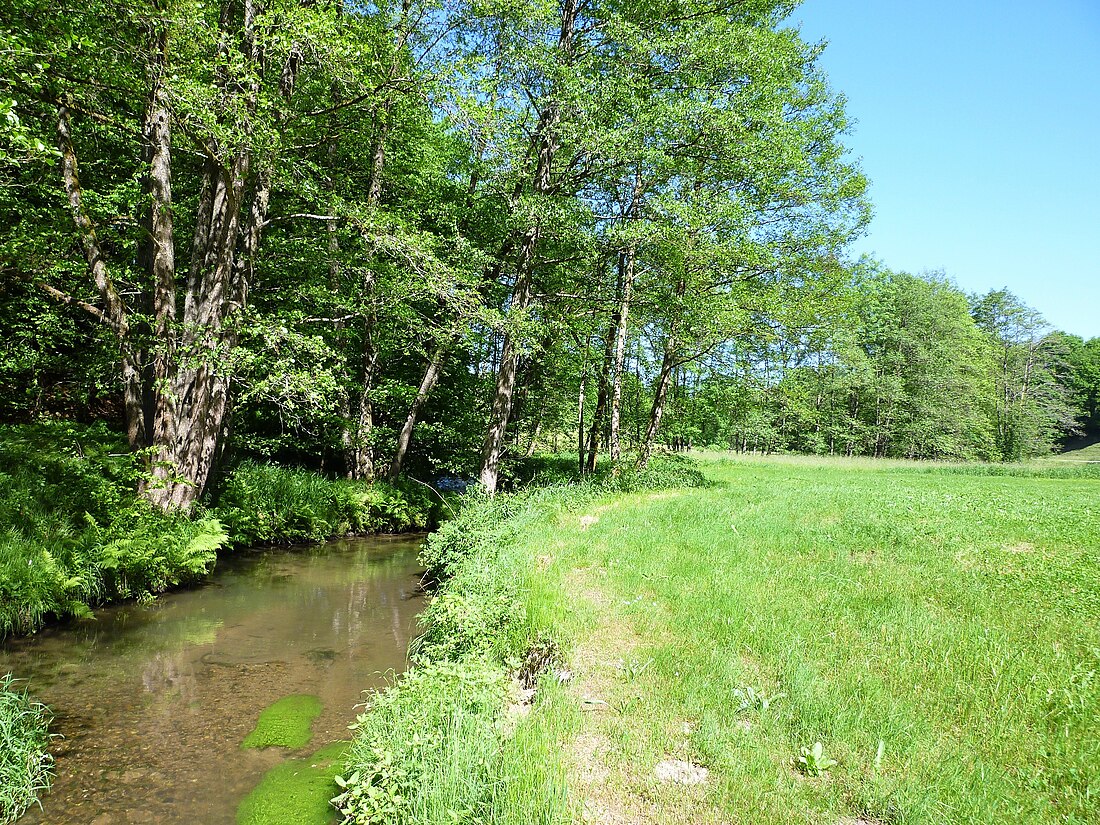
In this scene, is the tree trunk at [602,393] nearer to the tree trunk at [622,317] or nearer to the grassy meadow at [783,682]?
the tree trunk at [622,317]

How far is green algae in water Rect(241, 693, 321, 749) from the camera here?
5.23m

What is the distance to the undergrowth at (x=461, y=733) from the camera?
11.0 ft

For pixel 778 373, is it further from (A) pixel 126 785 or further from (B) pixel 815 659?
(A) pixel 126 785

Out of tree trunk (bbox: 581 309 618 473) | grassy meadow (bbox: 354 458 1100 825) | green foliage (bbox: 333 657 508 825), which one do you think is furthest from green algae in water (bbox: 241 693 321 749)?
tree trunk (bbox: 581 309 618 473)

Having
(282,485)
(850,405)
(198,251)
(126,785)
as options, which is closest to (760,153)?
(198,251)

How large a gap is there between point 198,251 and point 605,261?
11035 millimetres

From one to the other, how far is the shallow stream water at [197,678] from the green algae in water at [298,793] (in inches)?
4.9

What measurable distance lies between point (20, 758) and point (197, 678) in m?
2.15

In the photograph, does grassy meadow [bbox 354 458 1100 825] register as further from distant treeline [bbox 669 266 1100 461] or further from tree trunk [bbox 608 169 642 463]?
distant treeline [bbox 669 266 1100 461]

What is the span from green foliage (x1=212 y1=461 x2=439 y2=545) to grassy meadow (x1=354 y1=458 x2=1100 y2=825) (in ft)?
23.5

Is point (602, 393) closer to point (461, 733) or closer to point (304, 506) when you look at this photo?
point (304, 506)

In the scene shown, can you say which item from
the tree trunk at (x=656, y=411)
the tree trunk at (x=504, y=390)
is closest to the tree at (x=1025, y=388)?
the tree trunk at (x=656, y=411)

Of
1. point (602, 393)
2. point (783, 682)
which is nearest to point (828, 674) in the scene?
point (783, 682)

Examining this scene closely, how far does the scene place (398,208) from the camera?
16.5 meters
